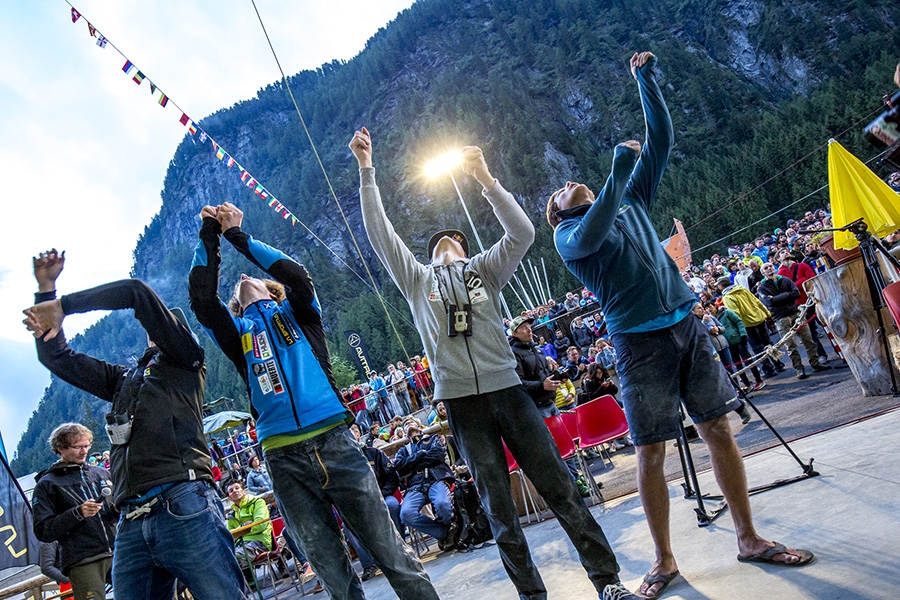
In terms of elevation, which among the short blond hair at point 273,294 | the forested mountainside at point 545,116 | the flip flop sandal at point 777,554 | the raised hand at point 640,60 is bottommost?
the flip flop sandal at point 777,554

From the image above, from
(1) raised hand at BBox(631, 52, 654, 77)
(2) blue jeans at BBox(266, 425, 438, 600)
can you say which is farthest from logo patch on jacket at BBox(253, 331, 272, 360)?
(1) raised hand at BBox(631, 52, 654, 77)

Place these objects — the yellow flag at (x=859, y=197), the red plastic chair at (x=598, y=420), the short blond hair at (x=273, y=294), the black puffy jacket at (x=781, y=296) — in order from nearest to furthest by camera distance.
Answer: the short blond hair at (x=273, y=294), the yellow flag at (x=859, y=197), the red plastic chair at (x=598, y=420), the black puffy jacket at (x=781, y=296)

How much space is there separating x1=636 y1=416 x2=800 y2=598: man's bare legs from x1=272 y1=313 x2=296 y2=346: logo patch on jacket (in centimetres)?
162

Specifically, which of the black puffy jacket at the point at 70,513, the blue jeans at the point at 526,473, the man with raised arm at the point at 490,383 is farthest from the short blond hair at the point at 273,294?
the black puffy jacket at the point at 70,513

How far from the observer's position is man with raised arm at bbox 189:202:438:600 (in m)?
2.28

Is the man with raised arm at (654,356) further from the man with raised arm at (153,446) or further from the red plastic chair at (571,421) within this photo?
the red plastic chair at (571,421)

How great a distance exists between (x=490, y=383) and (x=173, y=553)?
141 centimetres

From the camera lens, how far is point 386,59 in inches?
3511

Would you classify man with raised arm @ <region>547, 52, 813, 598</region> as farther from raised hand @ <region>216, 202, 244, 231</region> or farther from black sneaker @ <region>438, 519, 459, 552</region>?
black sneaker @ <region>438, 519, 459, 552</region>

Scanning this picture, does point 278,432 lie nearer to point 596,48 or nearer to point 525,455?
point 525,455

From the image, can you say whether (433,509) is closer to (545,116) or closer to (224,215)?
(224,215)

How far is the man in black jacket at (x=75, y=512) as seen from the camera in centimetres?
399

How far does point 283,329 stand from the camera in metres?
2.56

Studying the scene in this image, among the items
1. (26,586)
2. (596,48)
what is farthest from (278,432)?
(596,48)
